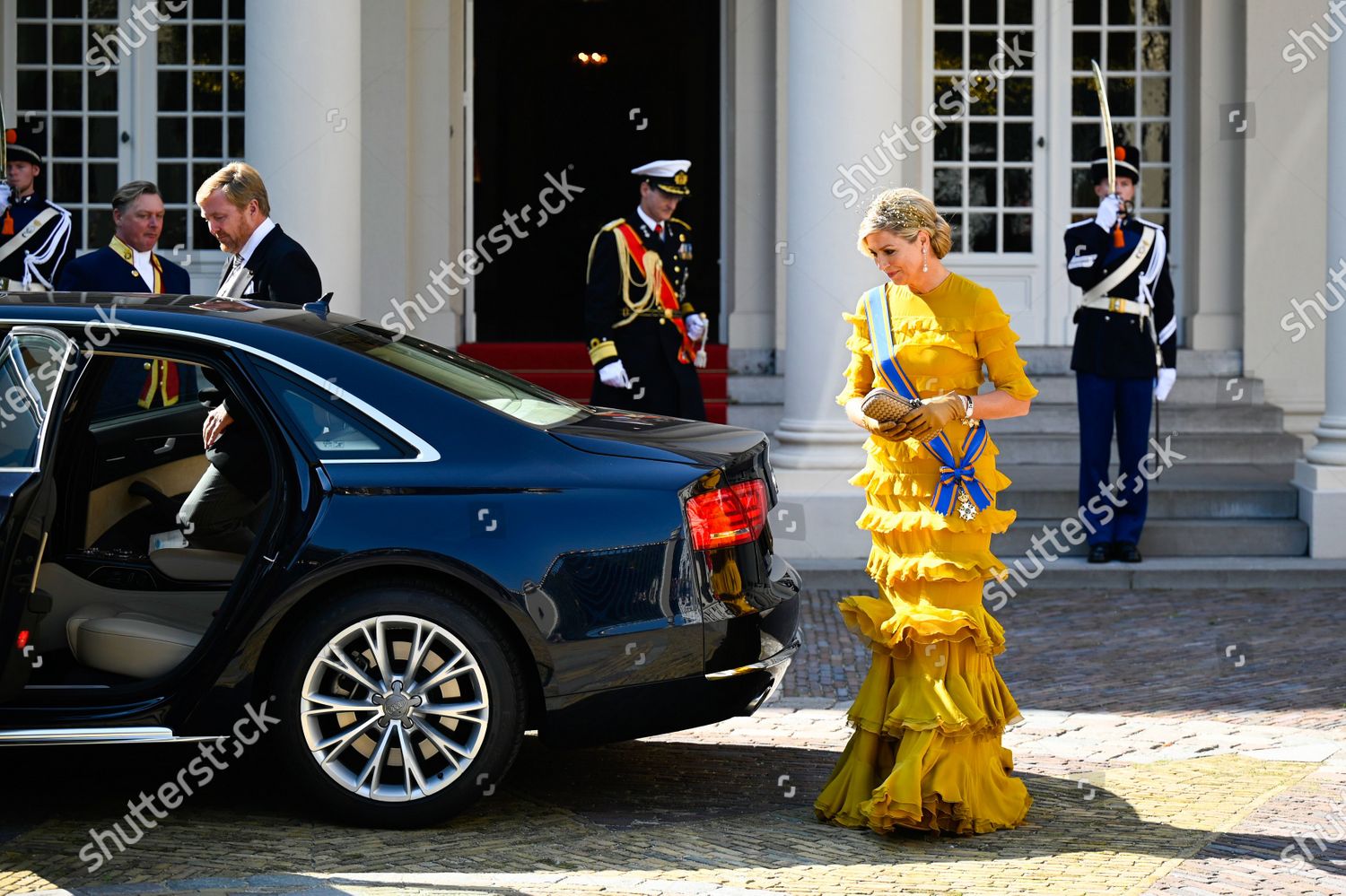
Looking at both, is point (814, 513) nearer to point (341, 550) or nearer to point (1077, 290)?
point (1077, 290)

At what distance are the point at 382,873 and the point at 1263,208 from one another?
1010cm

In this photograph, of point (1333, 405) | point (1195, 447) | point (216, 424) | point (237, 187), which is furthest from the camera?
point (1195, 447)

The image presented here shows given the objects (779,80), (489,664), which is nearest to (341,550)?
(489,664)

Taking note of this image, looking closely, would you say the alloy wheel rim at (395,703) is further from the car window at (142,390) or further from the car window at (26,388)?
the car window at (142,390)

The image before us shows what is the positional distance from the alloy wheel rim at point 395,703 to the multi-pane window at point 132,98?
9.54m

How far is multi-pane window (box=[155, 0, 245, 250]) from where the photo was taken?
14.4 meters

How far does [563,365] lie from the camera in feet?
44.8

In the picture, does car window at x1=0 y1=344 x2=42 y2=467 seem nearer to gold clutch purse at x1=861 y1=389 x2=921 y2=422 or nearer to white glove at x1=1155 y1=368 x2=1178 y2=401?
gold clutch purse at x1=861 y1=389 x2=921 y2=422

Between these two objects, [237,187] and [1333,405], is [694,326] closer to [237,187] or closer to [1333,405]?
[237,187]

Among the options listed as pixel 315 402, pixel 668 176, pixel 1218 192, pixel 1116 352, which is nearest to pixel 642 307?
pixel 668 176

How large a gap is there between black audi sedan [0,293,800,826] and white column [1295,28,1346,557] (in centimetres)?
607

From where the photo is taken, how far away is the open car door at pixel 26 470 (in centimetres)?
542

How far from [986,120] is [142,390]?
8.71m

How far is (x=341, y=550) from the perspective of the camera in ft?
17.9
